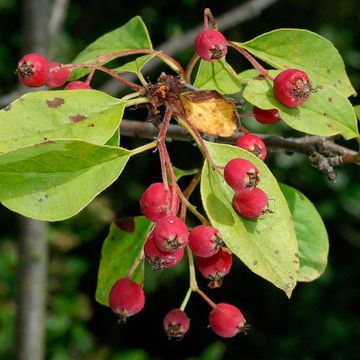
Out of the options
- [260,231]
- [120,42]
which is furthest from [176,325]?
[120,42]

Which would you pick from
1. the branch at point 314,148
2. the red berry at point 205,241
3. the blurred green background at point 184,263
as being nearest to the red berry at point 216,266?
the red berry at point 205,241

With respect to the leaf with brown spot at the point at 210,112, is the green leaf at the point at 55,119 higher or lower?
higher

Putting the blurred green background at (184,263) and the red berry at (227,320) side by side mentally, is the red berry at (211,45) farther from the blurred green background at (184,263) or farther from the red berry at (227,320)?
the blurred green background at (184,263)

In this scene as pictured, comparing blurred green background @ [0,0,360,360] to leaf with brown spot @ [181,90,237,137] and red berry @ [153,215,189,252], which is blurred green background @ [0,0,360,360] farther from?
red berry @ [153,215,189,252]

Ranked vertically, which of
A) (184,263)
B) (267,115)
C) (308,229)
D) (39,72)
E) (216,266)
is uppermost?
(39,72)

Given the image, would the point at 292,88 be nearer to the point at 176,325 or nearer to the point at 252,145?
the point at 252,145

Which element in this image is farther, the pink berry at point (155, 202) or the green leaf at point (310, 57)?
the green leaf at point (310, 57)

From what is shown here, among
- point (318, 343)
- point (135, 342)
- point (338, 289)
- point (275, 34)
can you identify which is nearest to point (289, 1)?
point (338, 289)

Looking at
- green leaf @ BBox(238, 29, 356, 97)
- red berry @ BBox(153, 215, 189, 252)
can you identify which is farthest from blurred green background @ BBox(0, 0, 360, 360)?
red berry @ BBox(153, 215, 189, 252)
